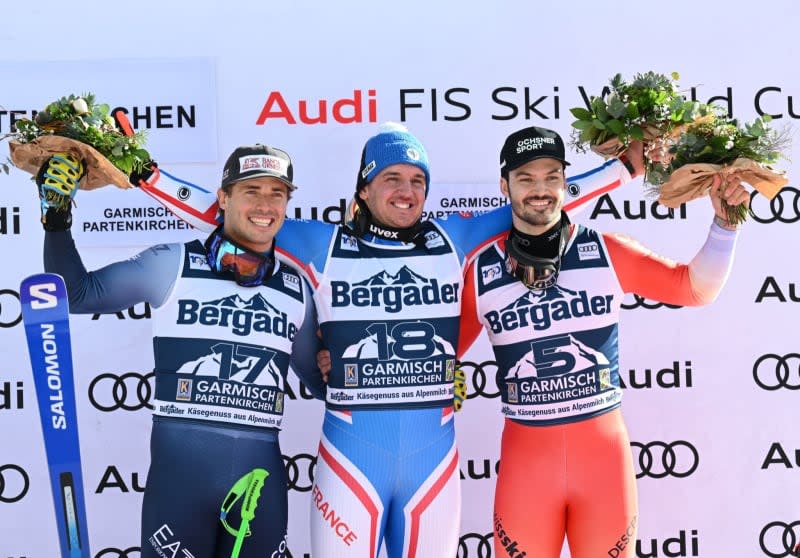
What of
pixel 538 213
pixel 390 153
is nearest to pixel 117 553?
pixel 390 153

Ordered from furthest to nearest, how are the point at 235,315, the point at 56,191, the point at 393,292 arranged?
the point at 393,292 → the point at 235,315 → the point at 56,191

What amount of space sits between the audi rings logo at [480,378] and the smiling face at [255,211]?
1.51m

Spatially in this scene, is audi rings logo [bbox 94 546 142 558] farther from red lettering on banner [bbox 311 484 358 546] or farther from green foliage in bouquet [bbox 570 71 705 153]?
green foliage in bouquet [bbox 570 71 705 153]

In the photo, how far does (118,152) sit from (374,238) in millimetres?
999

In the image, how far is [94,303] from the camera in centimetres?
302

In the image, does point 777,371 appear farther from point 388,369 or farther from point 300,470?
point 300,470

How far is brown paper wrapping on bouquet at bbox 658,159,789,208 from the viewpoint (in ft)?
9.80

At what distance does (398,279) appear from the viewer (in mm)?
3154

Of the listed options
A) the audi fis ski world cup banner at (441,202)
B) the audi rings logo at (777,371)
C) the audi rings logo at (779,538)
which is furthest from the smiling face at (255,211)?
the audi rings logo at (779,538)

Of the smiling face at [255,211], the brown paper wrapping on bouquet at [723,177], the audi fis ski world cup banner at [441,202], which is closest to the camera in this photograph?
the brown paper wrapping on bouquet at [723,177]

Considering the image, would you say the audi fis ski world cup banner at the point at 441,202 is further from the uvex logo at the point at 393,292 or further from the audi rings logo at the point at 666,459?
the uvex logo at the point at 393,292

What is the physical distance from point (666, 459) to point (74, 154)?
10.2ft

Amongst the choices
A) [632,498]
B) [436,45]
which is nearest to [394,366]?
[632,498]

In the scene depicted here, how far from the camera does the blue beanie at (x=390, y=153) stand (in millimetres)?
3221
